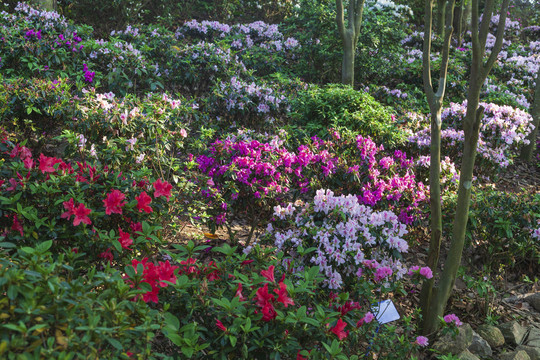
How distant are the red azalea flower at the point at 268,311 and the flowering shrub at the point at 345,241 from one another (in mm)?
744

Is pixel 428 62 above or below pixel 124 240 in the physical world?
above

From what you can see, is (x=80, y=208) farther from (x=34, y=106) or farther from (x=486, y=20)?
(x=486, y=20)

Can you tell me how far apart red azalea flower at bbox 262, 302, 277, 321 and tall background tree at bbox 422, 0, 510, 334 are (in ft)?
5.46

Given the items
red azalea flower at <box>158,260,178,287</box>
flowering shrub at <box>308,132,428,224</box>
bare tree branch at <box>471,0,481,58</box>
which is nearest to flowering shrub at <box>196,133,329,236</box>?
flowering shrub at <box>308,132,428,224</box>

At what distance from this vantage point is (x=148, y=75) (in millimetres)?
6289

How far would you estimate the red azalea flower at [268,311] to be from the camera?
1.89 m

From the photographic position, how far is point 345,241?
9.07 feet

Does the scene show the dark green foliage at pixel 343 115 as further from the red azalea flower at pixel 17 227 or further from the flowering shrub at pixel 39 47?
the red azalea flower at pixel 17 227

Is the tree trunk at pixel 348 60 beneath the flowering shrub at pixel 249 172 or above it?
above

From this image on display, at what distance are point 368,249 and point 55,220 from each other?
191 centimetres

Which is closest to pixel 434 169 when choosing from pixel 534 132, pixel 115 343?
pixel 115 343

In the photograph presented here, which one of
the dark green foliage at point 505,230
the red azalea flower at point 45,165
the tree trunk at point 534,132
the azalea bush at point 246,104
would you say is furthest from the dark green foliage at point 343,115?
the red azalea flower at point 45,165

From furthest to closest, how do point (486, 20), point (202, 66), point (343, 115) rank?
point (202, 66) < point (343, 115) < point (486, 20)

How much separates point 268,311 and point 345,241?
3.28 feet
